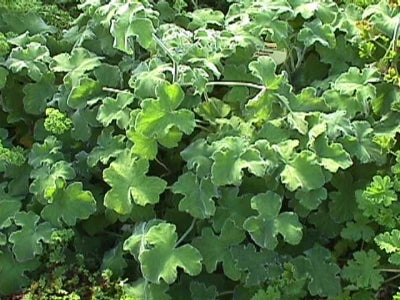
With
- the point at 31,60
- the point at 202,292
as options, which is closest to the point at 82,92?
the point at 31,60

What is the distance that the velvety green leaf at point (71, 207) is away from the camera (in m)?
2.03

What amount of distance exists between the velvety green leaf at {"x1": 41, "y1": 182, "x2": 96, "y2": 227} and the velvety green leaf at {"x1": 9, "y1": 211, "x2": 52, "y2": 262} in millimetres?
29

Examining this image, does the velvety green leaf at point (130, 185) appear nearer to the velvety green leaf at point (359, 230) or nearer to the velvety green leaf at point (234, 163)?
the velvety green leaf at point (234, 163)

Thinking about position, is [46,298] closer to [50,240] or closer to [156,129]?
[50,240]

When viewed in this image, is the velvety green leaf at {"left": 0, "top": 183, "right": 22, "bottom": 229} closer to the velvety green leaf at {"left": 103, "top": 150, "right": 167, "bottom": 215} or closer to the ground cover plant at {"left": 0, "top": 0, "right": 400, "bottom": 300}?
the ground cover plant at {"left": 0, "top": 0, "right": 400, "bottom": 300}

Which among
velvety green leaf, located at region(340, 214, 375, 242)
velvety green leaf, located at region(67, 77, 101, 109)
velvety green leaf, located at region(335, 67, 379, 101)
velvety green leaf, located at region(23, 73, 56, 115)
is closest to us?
velvety green leaf, located at region(340, 214, 375, 242)

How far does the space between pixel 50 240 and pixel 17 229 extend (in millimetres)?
158

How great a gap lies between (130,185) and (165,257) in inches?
8.2

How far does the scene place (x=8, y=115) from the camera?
7.89 feet

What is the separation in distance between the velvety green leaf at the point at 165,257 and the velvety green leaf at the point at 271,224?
0.14 m

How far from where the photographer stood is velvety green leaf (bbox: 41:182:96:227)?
2029 millimetres

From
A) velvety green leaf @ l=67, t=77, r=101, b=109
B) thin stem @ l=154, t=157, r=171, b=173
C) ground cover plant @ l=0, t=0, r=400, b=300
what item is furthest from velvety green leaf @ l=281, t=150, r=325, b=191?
velvety green leaf @ l=67, t=77, r=101, b=109

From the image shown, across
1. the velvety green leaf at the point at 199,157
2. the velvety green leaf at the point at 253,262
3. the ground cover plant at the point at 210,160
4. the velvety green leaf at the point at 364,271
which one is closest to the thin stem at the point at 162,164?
the ground cover plant at the point at 210,160

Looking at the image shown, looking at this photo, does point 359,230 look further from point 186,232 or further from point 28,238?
point 28,238
